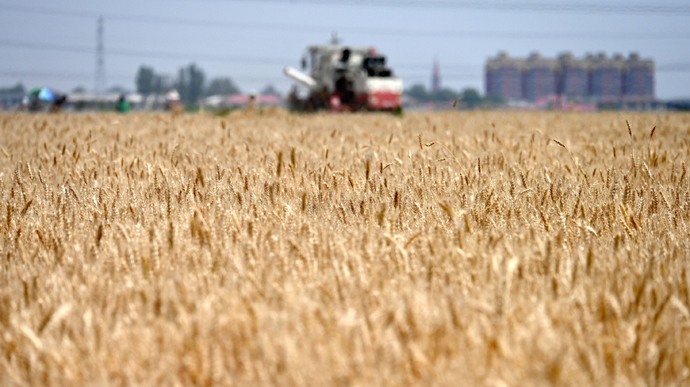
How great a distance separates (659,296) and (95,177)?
11.3ft

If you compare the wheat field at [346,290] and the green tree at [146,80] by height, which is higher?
the green tree at [146,80]

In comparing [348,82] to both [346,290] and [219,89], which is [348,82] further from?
[219,89]

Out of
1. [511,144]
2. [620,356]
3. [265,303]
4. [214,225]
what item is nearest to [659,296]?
[620,356]

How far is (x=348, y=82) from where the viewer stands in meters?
26.2

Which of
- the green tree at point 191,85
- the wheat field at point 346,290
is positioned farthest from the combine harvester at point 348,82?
the green tree at point 191,85

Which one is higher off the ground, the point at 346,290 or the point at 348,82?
the point at 348,82

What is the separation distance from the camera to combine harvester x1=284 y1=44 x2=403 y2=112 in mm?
24750

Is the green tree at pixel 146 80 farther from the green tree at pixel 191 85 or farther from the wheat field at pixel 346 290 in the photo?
the wheat field at pixel 346 290

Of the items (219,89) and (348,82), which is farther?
(219,89)

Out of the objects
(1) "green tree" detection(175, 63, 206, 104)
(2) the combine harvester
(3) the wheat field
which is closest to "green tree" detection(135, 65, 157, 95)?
(1) "green tree" detection(175, 63, 206, 104)

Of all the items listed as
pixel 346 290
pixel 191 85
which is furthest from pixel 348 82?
pixel 191 85

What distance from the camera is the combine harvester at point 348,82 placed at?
2475 centimetres

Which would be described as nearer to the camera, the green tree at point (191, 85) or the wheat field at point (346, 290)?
the wheat field at point (346, 290)

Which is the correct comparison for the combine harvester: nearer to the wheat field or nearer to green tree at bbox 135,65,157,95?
the wheat field
